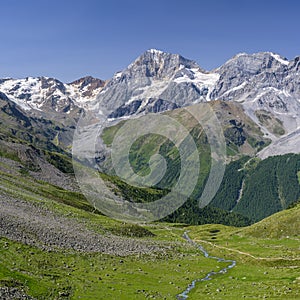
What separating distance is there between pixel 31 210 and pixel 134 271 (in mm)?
36611

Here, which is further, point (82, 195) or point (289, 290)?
point (82, 195)

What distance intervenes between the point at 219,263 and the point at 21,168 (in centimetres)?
11876

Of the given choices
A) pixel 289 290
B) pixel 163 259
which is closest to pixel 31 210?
pixel 163 259

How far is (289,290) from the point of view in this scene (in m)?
60.1

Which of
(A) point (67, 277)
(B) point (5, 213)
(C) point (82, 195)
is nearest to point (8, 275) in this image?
(A) point (67, 277)

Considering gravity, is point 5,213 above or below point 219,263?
above

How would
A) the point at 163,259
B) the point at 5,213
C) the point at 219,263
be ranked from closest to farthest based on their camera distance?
the point at 5,213, the point at 163,259, the point at 219,263

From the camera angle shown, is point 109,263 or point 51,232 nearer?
point 109,263

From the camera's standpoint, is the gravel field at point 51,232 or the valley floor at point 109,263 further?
the gravel field at point 51,232

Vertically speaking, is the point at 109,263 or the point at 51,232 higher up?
the point at 51,232

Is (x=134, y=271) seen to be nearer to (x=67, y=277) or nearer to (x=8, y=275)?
(x=67, y=277)

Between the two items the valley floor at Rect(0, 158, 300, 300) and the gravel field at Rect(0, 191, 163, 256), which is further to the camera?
the gravel field at Rect(0, 191, 163, 256)

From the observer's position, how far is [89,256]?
76250 mm

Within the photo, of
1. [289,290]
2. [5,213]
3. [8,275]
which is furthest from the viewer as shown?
[5,213]
